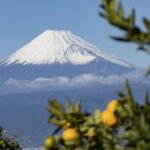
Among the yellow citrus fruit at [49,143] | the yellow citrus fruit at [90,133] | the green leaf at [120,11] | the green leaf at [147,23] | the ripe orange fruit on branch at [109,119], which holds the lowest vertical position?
the yellow citrus fruit at [49,143]

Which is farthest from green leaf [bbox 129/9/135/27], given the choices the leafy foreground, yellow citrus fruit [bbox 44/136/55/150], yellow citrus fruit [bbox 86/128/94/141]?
yellow citrus fruit [bbox 44/136/55/150]

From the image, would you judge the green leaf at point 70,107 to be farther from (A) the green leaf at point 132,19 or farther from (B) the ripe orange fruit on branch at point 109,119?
(A) the green leaf at point 132,19

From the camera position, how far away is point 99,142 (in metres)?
4.34

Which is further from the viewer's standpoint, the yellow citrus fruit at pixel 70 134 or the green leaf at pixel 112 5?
the yellow citrus fruit at pixel 70 134

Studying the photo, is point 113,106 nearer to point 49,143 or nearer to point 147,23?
point 49,143

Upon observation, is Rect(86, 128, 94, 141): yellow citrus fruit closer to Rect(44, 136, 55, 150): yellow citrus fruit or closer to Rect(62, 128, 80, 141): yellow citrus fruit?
Rect(62, 128, 80, 141): yellow citrus fruit

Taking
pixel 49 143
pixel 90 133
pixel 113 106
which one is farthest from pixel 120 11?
pixel 49 143

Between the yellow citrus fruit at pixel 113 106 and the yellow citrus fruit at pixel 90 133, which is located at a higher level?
the yellow citrus fruit at pixel 113 106

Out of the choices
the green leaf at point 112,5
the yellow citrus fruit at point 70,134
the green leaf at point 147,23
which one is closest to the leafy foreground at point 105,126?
the yellow citrus fruit at point 70,134

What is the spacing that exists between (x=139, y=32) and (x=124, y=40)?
0.11m

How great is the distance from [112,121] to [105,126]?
75 mm

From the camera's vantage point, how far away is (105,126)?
170 inches

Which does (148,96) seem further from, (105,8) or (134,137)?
(105,8)

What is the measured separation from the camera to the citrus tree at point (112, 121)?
13.5ft
